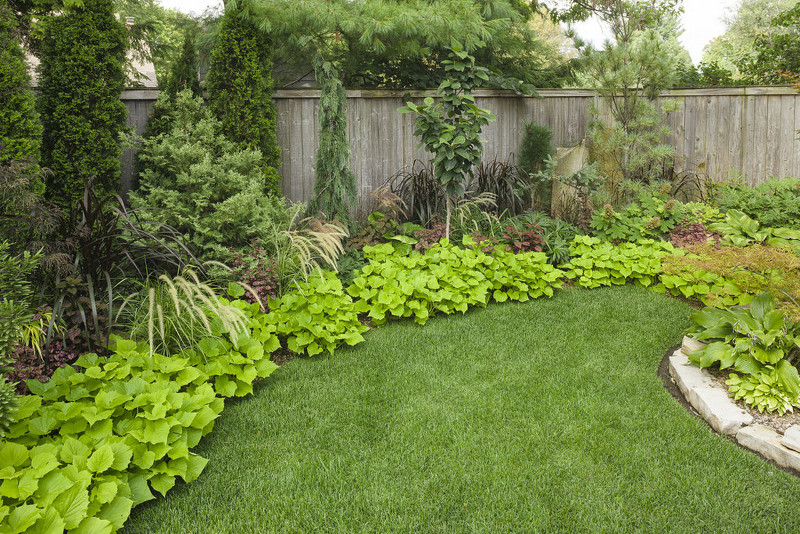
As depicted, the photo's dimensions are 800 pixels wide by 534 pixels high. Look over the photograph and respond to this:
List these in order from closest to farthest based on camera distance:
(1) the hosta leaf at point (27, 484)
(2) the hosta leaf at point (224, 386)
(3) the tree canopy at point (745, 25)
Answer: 1. (1) the hosta leaf at point (27, 484)
2. (2) the hosta leaf at point (224, 386)
3. (3) the tree canopy at point (745, 25)

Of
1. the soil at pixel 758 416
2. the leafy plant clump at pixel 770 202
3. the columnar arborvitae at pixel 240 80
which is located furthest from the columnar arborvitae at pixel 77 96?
the leafy plant clump at pixel 770 202

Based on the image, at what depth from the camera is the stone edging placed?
2531 mm

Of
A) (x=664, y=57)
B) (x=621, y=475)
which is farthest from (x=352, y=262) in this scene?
(x=664, y=57)

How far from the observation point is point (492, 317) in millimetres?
4371

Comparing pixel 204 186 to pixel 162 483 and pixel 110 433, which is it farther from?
pixel 162 483

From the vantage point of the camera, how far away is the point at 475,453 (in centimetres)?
259

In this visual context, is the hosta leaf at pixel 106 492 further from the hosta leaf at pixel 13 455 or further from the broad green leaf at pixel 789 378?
the broad green leaf at pixel 789 378

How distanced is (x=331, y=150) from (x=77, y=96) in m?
2.16

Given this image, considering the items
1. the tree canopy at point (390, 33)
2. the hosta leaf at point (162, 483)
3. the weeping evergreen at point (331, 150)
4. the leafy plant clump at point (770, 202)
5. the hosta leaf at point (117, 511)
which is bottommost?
the hosta leaf at point (162, 483)

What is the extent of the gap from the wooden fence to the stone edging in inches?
156

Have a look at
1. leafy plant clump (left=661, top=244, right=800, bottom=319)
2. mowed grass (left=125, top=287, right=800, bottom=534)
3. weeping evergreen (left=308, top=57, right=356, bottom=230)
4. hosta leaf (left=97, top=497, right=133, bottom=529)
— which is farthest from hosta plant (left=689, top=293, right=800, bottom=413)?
weeping evergreen (left=308, top=57, right=356, bottom=230)

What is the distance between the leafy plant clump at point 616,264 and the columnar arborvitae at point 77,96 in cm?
426

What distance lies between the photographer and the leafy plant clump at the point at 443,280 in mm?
4258

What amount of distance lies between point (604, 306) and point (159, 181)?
3.97 m
